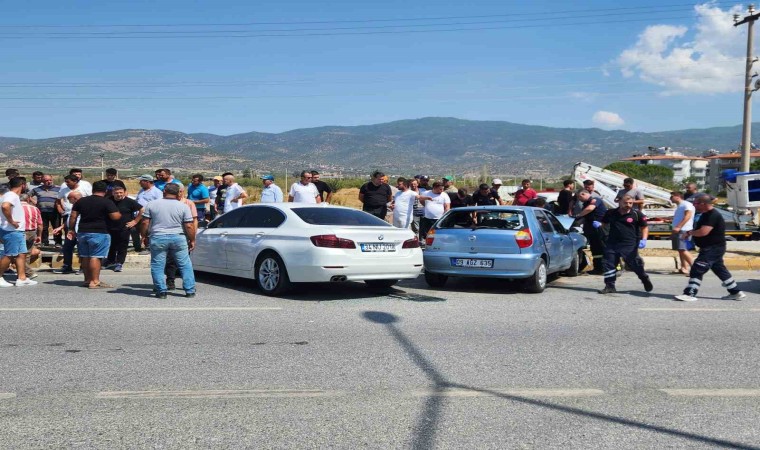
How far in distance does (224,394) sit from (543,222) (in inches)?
294

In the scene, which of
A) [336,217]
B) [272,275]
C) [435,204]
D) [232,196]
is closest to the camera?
[272,275]

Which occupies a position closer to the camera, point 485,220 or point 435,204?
point 485,220

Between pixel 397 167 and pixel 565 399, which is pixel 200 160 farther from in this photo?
pixel 565 399

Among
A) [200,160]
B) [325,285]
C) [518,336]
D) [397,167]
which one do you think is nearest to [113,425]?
[518,336]

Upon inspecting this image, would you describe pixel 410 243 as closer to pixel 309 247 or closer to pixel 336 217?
pixel 336 217

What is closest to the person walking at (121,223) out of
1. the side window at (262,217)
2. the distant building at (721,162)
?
the side window at (262,217)

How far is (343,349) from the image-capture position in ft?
21.2

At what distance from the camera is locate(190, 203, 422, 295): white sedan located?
9312 millimetres

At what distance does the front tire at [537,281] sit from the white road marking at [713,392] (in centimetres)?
512

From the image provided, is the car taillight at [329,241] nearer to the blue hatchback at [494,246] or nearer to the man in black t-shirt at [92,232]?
the blue hatchback at [494,246]

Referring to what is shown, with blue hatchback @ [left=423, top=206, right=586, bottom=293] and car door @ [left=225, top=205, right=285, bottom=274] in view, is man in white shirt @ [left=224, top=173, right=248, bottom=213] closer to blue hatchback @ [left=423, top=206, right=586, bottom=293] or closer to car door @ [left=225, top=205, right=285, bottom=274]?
car door @ [left=225, top=205, right=285, bottom=274]

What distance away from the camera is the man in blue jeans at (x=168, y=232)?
30.7ft

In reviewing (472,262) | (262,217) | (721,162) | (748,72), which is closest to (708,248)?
(472,262)

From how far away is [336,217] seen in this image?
1003cm
